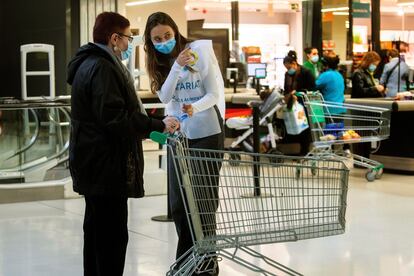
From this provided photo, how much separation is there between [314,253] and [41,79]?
10.2 metres

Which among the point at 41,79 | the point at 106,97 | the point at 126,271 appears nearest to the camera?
the point at 106,97

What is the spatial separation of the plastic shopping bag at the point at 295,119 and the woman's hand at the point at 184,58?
6.51m

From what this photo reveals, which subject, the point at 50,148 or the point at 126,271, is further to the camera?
the point at 50,148

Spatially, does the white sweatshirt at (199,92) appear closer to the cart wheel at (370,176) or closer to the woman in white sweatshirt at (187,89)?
the woman in white sweatshirt at (187,89)

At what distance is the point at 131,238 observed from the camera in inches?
244

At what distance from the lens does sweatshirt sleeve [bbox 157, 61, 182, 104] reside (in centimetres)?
432

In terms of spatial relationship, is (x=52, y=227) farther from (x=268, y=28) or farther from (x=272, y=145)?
(x=268, y=28)

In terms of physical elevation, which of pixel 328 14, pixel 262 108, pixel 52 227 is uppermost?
pixel 328 14

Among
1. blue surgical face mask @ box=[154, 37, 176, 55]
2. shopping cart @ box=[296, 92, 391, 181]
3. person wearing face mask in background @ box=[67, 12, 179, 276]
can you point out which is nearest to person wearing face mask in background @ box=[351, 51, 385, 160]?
shopping cart @ box=[296, 92, 391, 181]

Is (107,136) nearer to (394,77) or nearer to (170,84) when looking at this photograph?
(170,84)

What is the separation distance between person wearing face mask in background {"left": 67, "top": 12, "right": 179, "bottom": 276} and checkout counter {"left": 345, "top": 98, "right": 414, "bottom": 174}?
6129 millimetres

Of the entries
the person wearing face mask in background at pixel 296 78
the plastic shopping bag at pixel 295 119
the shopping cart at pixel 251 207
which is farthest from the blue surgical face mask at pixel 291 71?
the shopping cart at pixel 251 207

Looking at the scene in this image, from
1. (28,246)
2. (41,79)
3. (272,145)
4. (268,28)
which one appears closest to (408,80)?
(272,145)

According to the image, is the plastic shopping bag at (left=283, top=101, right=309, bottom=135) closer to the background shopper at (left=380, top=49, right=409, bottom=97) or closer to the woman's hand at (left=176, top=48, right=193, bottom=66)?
the background shopper at (left=380, top=49, right=409, bottom=97)
